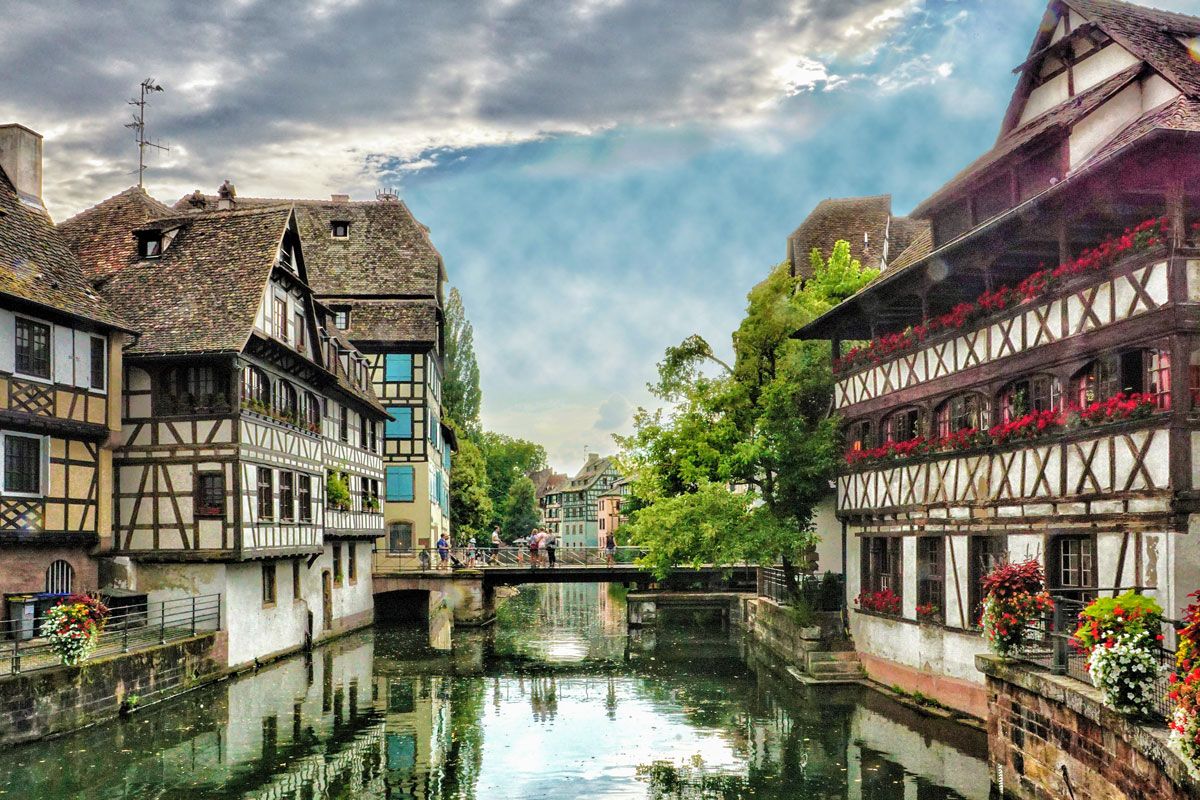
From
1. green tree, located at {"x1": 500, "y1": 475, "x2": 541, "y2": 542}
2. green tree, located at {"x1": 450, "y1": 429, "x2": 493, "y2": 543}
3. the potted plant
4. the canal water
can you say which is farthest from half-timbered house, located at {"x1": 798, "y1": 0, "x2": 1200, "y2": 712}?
green tree, located at {"x1": 500, "y1": 475, "x2": 541, "y2": 542}

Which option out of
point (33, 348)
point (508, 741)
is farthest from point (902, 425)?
point (33, 348)

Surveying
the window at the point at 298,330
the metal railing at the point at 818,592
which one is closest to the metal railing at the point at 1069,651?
the metal railing at the point at 818,592

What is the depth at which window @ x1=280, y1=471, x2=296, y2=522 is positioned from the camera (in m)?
30.4

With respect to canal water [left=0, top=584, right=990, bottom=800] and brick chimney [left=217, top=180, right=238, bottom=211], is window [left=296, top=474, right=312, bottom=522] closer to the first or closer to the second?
canal water [left=0, top=584, right=990, bottom=800]

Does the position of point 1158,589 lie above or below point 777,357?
below

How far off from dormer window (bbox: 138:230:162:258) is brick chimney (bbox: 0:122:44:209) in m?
2.80

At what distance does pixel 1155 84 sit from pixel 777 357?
14893 millimetres

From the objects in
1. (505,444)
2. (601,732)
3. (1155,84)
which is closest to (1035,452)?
(1155,84)

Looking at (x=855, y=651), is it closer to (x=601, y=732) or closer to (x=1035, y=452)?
(x=601, y=732)

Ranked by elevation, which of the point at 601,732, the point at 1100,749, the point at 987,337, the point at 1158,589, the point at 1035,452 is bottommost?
the point at 601,732

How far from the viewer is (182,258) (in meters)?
29.7

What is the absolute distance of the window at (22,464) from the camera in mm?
22734

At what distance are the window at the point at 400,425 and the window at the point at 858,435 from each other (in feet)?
79.7

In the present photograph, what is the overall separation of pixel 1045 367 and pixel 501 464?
79.6 meters
